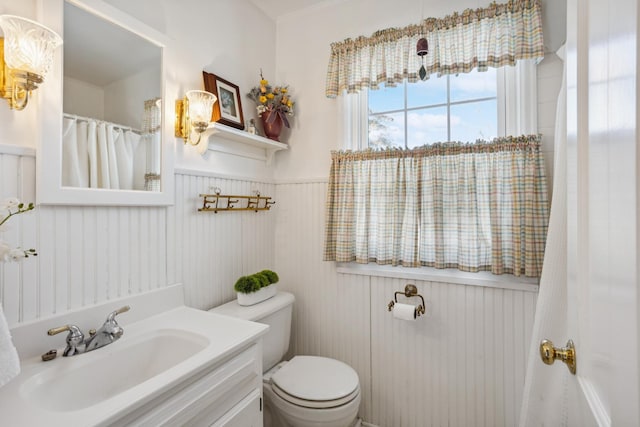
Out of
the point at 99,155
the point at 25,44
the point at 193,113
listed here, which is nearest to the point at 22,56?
the point at 25,44

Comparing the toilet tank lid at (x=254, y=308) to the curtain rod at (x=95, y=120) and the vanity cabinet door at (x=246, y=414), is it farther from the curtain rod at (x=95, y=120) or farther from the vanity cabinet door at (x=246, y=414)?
the curtain rod at (x=95, y=120)

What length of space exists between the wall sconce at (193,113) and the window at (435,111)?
0.97 metres

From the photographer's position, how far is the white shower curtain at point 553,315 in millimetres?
1077

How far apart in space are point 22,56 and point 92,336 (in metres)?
0.91

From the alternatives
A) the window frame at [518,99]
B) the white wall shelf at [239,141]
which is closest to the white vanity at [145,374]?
the white wall shelf at [239,141]

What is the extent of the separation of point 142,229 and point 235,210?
0.58m

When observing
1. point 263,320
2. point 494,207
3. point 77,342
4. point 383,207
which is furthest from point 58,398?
point 494,207

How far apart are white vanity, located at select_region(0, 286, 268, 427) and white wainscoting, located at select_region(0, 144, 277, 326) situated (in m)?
0.08

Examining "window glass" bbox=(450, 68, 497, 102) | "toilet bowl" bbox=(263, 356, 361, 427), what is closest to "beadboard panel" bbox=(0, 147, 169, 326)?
"toilet bowl" bbox=(263, 356, 361, 427)

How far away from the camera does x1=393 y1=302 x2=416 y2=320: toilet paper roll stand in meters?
1.68

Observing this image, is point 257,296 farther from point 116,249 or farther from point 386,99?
point 386,99

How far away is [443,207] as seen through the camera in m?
1.71

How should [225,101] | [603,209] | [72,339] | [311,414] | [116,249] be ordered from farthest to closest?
1. [225,101]
2. [311,414]
3. [116,249]
4. [72,339]
5. [603,209]

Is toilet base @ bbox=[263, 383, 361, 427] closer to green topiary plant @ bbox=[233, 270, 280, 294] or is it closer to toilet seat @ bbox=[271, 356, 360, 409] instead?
toilet seat @ bbox=[271, 356, 360, 409]
